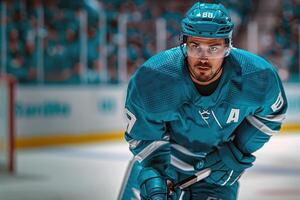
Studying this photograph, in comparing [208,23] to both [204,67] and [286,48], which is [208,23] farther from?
[286,48]

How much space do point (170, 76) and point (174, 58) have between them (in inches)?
4.2

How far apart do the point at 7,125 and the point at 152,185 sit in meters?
5.44

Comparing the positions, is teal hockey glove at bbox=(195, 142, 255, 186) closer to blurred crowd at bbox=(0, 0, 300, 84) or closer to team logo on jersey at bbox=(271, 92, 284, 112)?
team logo on jersey at bbox=(271, 92, 284, 112)

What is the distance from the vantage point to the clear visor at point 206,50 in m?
2.68

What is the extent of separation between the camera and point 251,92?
9.27 feet

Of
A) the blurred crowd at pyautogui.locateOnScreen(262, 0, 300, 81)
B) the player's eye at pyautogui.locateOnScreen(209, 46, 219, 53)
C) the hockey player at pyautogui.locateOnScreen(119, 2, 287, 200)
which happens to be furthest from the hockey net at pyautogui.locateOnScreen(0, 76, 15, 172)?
the blurred crowd at pyautogui.locateOnScreen(262, 0, 300, 81)

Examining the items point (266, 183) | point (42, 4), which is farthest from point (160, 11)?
point (266, 183)

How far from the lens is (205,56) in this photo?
8.77 ft

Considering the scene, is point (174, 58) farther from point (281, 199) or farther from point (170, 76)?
point (281, 199)

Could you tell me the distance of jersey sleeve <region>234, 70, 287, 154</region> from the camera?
2.85 metres

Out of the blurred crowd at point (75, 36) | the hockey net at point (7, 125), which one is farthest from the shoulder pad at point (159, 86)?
the blurred crowd at point (75, 36)

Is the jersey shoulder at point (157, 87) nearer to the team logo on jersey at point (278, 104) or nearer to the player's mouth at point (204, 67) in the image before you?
the player's mouth at point (204, 67)

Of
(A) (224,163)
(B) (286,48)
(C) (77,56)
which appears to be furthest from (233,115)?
(B) (286,48)

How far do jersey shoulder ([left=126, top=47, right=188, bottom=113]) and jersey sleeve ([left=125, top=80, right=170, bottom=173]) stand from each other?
0.01 m
